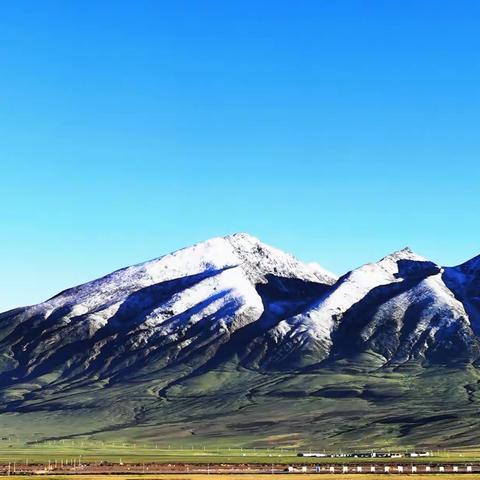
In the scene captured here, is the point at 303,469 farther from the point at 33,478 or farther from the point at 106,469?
the point at 33,478

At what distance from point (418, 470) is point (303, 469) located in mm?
23200

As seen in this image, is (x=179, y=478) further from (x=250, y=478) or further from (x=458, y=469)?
(x=458, y=469)

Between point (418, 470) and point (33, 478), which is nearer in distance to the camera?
point (33, 478)

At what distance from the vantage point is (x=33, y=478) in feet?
510

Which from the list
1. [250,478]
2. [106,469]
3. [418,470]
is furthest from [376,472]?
[106,469]

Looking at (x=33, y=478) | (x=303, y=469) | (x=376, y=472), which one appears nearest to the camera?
(x=33, y=478)

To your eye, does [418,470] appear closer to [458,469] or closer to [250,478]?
[458,469]

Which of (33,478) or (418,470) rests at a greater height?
(33,478)

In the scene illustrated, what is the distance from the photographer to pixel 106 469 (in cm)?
19825

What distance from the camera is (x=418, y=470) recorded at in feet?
628

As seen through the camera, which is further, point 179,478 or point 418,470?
point 418,470

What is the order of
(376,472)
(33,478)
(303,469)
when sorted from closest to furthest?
(33,478) < (376,472) < (303,469)

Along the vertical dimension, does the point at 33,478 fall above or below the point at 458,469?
above

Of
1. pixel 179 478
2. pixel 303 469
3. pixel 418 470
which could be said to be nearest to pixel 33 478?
pixel 179 478
